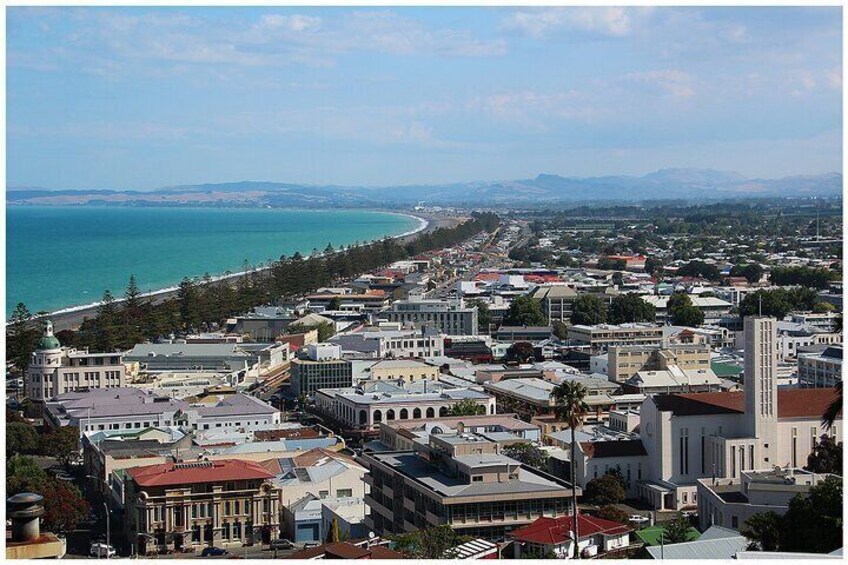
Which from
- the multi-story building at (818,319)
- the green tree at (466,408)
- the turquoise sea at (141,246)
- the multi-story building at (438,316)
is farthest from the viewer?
the turquoise sea at (141,246)

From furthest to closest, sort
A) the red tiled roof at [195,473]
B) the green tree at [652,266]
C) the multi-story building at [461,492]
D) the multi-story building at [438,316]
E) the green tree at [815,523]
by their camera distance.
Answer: the green tree at [652,266] → the multi-story building at [438,316] → the red tiled roof at [195,473] → the multi-story building at [461,492] → the green tree at [815,523]

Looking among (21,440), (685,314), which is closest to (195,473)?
(21,440)

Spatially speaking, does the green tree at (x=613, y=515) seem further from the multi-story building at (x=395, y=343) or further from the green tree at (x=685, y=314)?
the green tree at (x=685, y=314)

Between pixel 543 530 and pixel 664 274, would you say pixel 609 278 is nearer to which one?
pixel 664 274

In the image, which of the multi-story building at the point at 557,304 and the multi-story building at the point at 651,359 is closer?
the multi-story building at the point at 651,359

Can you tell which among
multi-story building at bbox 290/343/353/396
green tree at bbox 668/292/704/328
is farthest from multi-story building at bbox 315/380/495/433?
green tree at bbox 668/292/704/328

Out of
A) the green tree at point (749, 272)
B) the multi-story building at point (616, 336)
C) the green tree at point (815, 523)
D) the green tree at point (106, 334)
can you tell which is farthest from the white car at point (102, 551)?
the green tree at point (749, 272)
